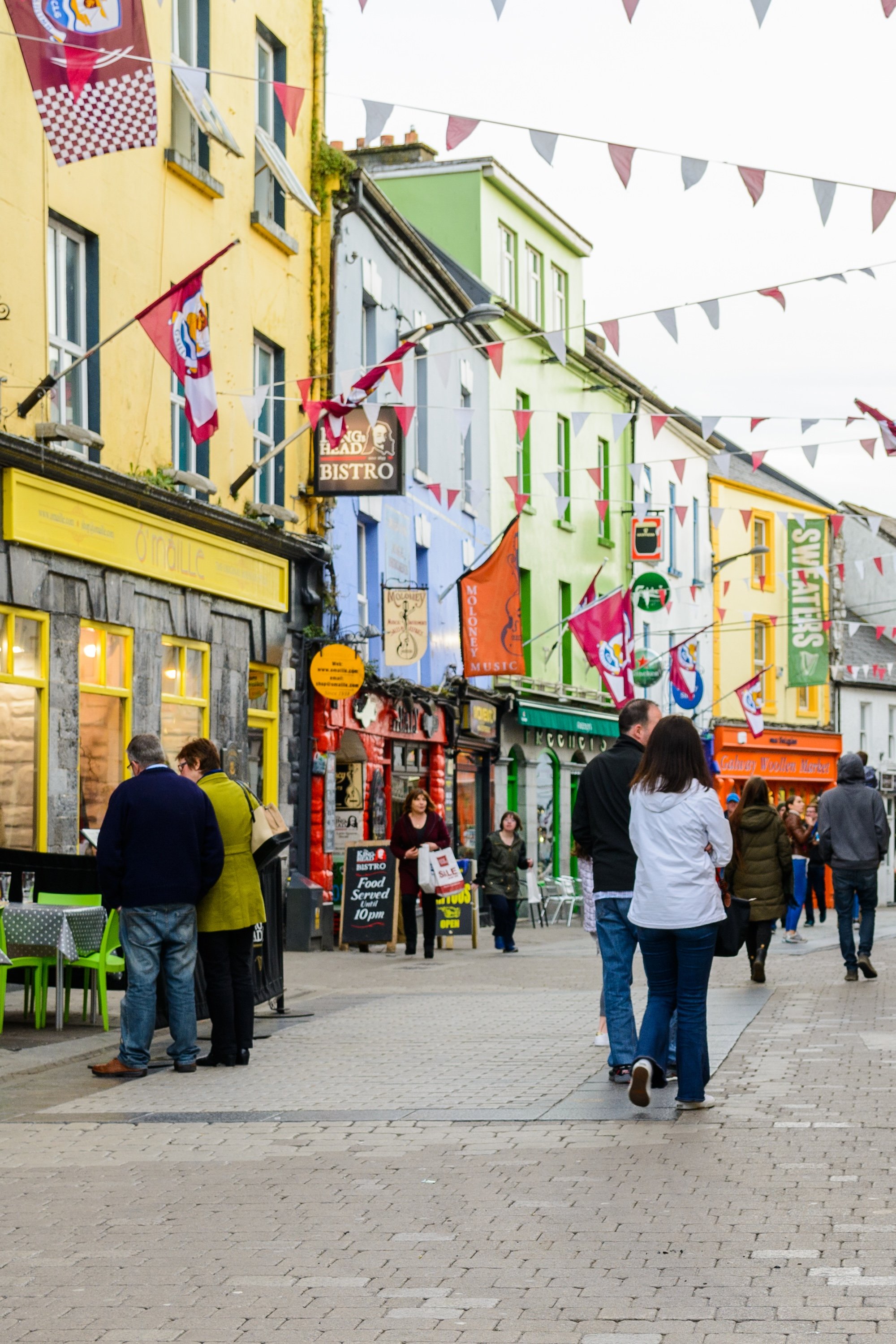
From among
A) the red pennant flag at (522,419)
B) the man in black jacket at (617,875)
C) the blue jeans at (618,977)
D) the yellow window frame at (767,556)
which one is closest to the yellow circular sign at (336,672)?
the red pennant flag at (522,419)

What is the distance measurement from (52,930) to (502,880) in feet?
33.4

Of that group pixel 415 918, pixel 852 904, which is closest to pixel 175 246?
pixel 415 918

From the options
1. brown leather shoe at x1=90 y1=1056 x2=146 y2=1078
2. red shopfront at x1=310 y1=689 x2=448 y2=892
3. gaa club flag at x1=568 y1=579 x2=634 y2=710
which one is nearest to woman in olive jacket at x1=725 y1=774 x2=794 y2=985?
brown leather shoe at x1=90 y1=1056 x2=146 y2=1078

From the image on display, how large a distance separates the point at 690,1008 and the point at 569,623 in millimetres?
22930

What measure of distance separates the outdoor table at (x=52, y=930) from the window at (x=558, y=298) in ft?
86.5

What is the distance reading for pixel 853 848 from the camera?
607 inches

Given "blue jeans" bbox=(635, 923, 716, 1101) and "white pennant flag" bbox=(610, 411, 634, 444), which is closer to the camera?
"blue jeans" bbox=(635, 923, 716, 1101)

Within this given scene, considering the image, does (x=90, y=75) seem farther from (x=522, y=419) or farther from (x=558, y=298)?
(x=558, y=298)

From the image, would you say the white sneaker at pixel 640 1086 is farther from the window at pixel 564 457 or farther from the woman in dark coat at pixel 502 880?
the window at pixel 564 457

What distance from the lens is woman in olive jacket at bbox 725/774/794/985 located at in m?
15.4

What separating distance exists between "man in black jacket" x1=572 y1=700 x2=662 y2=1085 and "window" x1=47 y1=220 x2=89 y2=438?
8.42 metres

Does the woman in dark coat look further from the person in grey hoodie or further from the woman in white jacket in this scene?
the woman in white jacket

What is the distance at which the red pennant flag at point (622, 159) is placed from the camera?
11.1 metres

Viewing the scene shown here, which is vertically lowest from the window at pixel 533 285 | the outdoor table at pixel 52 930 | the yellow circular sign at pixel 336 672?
the outdoor table at pixel 52 930
